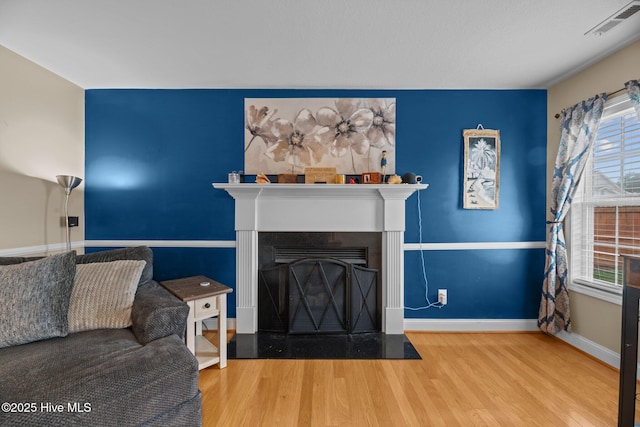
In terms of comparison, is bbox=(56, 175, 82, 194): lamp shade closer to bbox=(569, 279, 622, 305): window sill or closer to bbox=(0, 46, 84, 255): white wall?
bbox=(0, 46, 84, 255): white wall

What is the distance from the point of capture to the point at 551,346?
2516mm

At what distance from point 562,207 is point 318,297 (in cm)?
242

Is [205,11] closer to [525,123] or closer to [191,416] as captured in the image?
[191,416]

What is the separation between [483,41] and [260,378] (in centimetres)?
297

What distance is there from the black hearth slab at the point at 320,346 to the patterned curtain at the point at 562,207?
141 cm

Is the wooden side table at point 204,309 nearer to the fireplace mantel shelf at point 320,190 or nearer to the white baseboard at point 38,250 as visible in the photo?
the fireplace mantel shelf at point 320,190

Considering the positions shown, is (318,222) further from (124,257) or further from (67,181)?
(67,181)

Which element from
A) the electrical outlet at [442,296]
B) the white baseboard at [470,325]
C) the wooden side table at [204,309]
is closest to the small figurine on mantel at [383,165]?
the electrical outlet at [442,296]

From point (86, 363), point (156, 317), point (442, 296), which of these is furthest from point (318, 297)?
point (86, 363)

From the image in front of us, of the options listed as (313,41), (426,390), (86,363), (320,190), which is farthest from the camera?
(320,190)

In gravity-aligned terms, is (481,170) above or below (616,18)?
below

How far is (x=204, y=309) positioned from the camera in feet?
6.92

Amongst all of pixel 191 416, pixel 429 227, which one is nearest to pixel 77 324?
pixel 191 416

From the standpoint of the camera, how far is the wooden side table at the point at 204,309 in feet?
6.64
